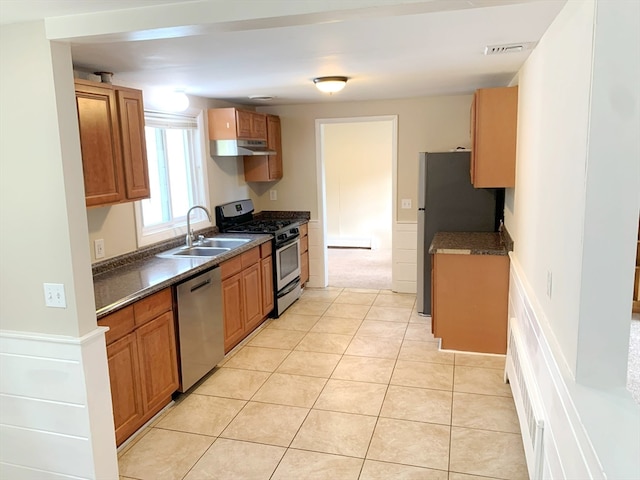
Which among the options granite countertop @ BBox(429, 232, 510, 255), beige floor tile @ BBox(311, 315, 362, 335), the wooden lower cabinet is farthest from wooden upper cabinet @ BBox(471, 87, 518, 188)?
beige floor tile @ BBox(311, 315, 362, 335)

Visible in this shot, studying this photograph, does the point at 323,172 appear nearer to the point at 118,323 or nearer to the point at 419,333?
the point at 419,333

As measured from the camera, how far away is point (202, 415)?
3137 millimetres

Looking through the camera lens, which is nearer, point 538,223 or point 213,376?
point 538,223

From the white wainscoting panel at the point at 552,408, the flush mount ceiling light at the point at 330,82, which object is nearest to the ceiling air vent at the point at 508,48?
the flush mount ceiling light at the point at 330,82

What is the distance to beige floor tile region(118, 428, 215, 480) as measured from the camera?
2.58 m

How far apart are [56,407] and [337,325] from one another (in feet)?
9.33

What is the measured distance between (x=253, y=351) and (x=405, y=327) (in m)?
1.49

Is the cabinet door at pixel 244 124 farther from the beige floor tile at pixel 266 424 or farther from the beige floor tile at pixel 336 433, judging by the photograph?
the beige floor tile at pixel 336 433

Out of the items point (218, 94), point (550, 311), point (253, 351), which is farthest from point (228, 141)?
point (550, 311)

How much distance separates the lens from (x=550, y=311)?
6.89ft

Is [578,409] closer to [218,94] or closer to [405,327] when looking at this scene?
[405,327]

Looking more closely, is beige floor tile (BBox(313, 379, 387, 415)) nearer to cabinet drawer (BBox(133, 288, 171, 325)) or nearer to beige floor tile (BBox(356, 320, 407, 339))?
beige floor tile (BBox(356, 320, 407, 339))

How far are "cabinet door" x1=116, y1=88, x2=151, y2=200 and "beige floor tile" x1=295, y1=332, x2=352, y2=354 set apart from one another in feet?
6.19

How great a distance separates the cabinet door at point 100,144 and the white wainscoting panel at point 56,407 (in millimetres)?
949
